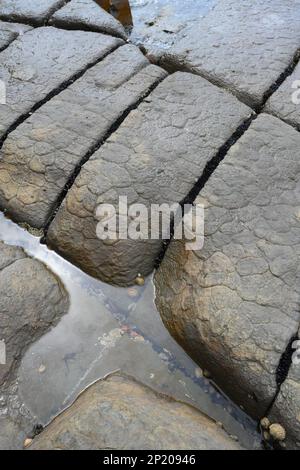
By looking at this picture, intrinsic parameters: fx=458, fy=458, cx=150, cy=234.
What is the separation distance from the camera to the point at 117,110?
8.06 ft

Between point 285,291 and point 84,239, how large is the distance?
923mm

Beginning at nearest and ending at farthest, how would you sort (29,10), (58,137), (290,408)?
(290,408) < (58,137) < (29,10)

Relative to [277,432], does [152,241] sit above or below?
above

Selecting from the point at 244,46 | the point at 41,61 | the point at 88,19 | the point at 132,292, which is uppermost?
the point at 244,46

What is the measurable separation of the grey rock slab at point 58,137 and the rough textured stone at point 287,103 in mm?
666

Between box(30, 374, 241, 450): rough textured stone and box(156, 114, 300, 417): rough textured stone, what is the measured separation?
0.26 meters

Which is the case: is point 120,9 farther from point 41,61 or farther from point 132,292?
point 132,292

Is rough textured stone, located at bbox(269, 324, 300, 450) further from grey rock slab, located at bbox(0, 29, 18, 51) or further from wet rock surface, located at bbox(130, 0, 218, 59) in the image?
grey rock slab, located at bbox(0, 29, 18, 51)

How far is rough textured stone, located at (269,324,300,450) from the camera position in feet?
5.35

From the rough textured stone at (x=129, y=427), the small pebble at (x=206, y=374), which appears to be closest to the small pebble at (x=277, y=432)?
the rough textured stone at (x=129, y=427)

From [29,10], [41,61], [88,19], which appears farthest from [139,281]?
[29,10]

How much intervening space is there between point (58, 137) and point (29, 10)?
4.20 feet

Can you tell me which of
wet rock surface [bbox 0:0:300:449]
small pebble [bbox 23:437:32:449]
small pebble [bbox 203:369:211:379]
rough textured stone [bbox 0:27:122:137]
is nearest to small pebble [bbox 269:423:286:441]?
wet rock surface [bbox 0:0:300:449]

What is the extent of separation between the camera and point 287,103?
2.49m
